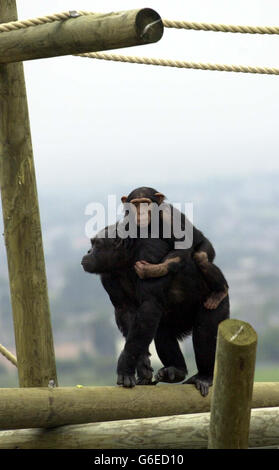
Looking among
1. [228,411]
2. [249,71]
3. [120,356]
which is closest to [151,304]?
[120,356]

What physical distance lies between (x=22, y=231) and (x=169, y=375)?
3.83ft

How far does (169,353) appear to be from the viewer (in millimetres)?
5598

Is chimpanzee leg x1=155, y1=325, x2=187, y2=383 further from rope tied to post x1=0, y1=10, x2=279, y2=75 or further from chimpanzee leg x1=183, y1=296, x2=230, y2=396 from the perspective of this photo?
rope tied to post x1=0, y1=10, x2=279, y2=75

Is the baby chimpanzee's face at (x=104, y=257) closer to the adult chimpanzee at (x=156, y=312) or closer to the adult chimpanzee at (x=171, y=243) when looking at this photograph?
the adult chimpanzee at (x=156, y=312)

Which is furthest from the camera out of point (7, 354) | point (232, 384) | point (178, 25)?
point (7, 354)

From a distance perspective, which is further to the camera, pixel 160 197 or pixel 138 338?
pixel 160 197

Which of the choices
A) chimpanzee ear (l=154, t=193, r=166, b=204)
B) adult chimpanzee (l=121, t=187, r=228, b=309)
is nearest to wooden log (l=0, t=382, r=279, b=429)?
adult chimpanzee (l=121, t=187, r=228, b=309)

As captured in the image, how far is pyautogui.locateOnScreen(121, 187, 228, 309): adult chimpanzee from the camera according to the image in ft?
17.1

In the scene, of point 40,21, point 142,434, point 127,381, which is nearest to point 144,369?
point 127,381

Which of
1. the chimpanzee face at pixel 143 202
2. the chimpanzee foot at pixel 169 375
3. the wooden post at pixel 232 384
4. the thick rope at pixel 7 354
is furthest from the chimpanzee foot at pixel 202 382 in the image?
the thick rope at pixel 7 354

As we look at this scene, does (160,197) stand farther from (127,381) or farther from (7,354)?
(7,354)

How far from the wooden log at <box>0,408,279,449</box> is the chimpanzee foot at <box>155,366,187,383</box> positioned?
62 cm

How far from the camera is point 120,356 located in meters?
5.18
